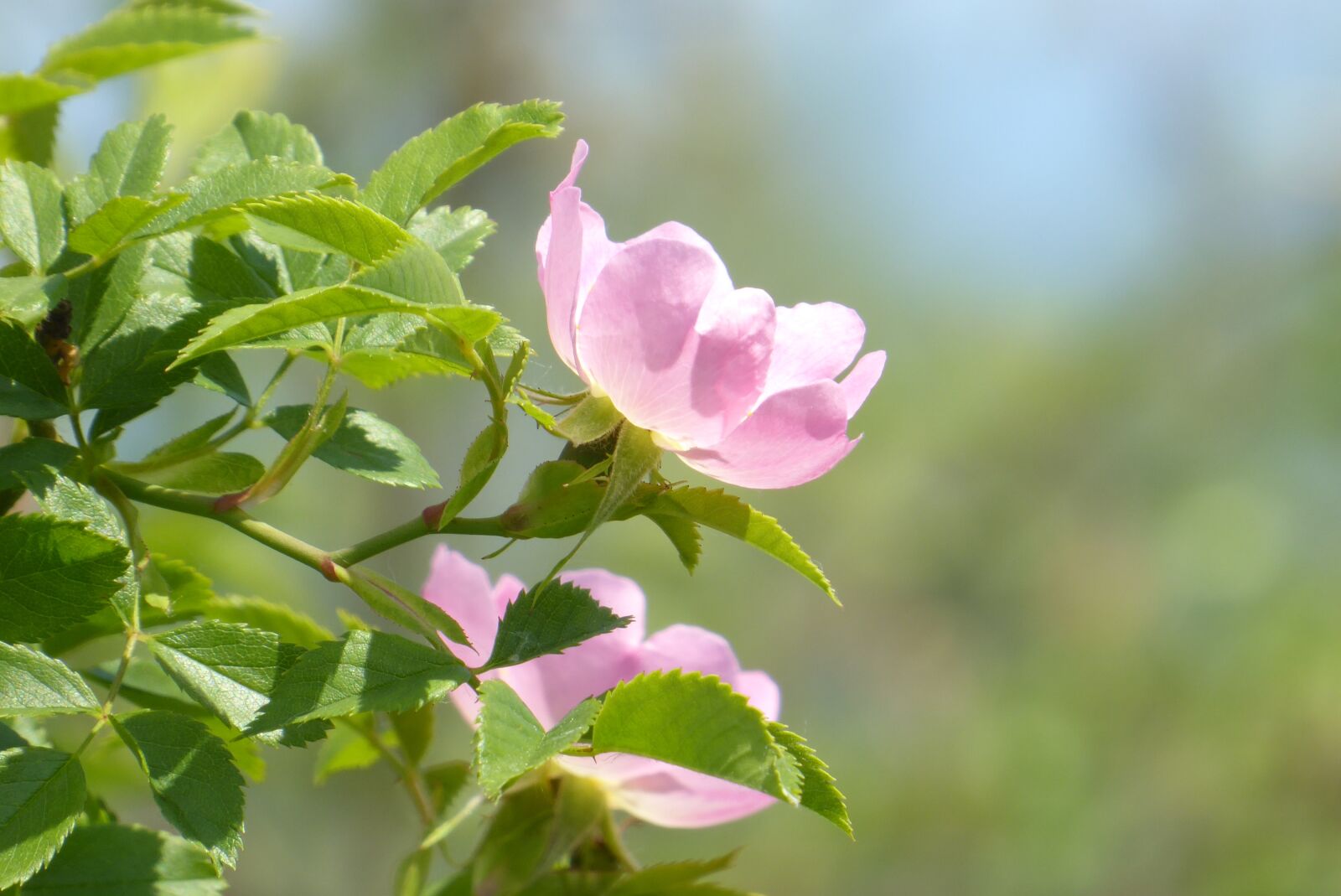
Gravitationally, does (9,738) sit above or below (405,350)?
below

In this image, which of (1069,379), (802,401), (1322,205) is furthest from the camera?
(1069,379)

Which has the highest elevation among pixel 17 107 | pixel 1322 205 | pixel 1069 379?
pixel 1322 205

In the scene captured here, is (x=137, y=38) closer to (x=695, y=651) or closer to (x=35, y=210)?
(x=35, y=210)

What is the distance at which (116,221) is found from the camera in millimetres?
220

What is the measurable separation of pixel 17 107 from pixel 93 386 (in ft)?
0.20

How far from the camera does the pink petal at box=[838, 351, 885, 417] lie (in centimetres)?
24

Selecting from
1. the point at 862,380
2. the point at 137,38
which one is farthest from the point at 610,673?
the point at 137,38

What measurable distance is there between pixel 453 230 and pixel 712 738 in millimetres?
138

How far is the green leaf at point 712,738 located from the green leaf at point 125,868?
100 mm

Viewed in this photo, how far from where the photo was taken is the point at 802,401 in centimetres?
22

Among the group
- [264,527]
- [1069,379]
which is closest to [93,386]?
[264,527]

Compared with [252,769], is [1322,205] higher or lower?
higher

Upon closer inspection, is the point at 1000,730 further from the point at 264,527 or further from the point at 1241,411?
the point at 264,527

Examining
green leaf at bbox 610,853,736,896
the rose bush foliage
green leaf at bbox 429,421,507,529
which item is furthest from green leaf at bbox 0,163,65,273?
green leaf at bbox 610,853,736,896
